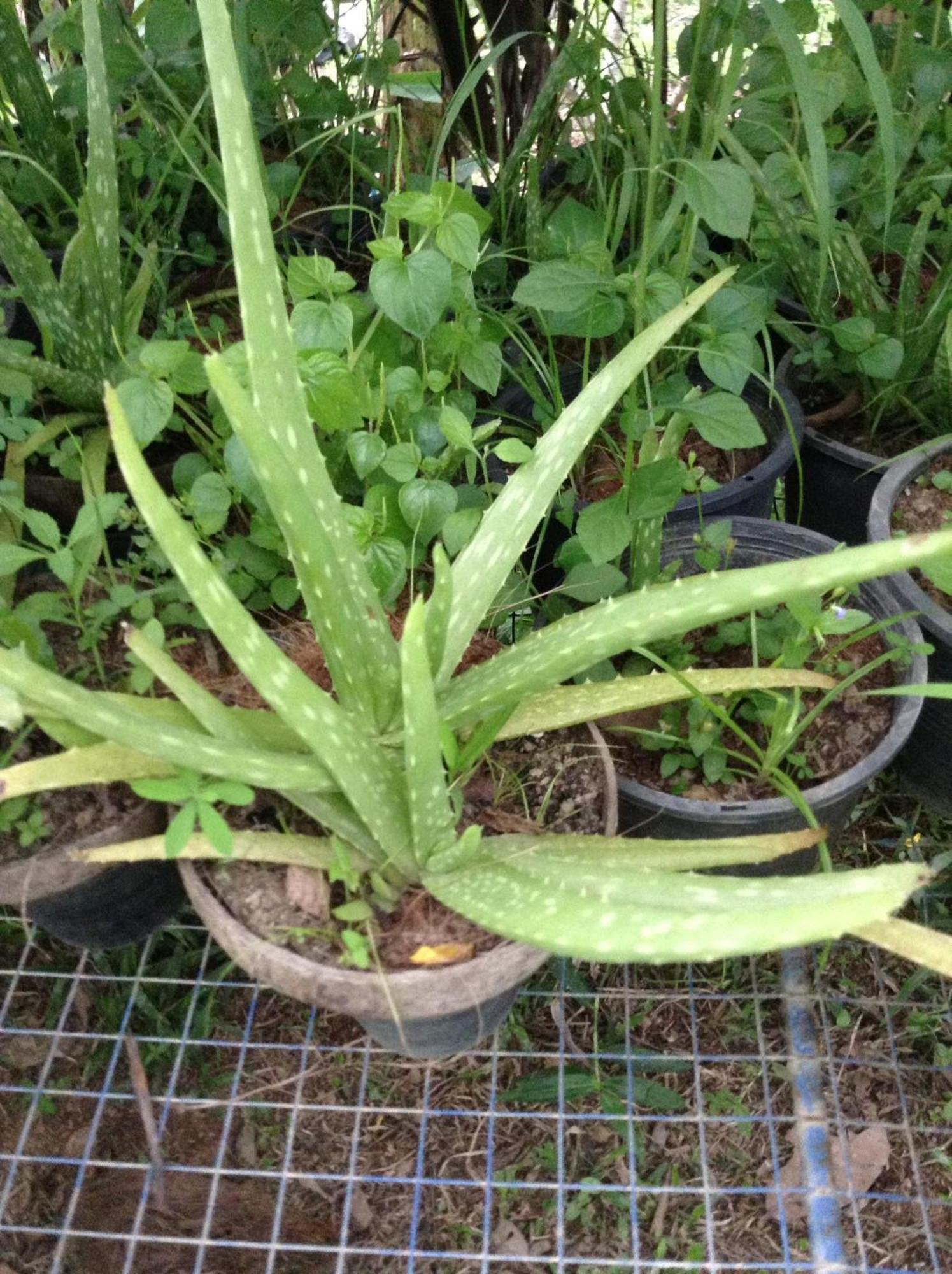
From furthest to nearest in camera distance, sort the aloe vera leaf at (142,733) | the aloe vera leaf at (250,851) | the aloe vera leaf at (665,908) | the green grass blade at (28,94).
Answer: the green grass blade at (28,94)
the aloe vera leaf at (250,851)
the aloe vera leaf at (142,733)
the aloe vera leaf at (665,908)

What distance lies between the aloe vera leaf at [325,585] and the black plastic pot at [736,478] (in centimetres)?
34

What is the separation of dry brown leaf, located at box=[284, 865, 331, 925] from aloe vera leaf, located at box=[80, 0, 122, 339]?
55 cm

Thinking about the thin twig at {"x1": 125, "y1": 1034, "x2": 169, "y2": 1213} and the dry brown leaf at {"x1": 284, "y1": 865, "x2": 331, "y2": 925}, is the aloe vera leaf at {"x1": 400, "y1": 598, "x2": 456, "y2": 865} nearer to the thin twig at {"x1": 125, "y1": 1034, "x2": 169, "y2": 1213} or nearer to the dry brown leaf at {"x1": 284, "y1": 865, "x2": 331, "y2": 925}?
the dry brown leaf at {"x1": 284, "y1": 865, "x2": 331, "y2": 925}

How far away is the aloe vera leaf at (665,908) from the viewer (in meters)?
0.40

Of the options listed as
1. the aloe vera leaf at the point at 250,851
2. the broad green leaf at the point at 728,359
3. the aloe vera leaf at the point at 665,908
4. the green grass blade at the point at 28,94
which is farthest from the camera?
the green grass blade at the point at 28,94

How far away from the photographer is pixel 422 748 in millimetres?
538

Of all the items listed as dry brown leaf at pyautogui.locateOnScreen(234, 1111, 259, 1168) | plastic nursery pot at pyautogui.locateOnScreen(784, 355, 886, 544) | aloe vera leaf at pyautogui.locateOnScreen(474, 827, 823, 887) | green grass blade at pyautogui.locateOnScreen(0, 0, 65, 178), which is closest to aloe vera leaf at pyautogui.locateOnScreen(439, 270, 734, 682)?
aloe vera leaf at pyautogui.locateOnScreen(474, 827, 823, 887)

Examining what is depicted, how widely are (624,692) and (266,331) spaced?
33cm

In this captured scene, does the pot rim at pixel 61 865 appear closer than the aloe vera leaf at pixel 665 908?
No

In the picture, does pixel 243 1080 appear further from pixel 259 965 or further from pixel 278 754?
pixel 278 754

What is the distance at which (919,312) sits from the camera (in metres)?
1.08

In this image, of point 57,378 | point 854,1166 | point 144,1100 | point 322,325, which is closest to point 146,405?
point 322,325

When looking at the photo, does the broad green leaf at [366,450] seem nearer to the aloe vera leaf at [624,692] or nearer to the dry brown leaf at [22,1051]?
the aloe vera leaf at [624,692]

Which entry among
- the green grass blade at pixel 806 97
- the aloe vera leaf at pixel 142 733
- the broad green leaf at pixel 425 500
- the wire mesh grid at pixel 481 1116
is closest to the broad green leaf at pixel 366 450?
the broad green leaf at pixel 425 500
